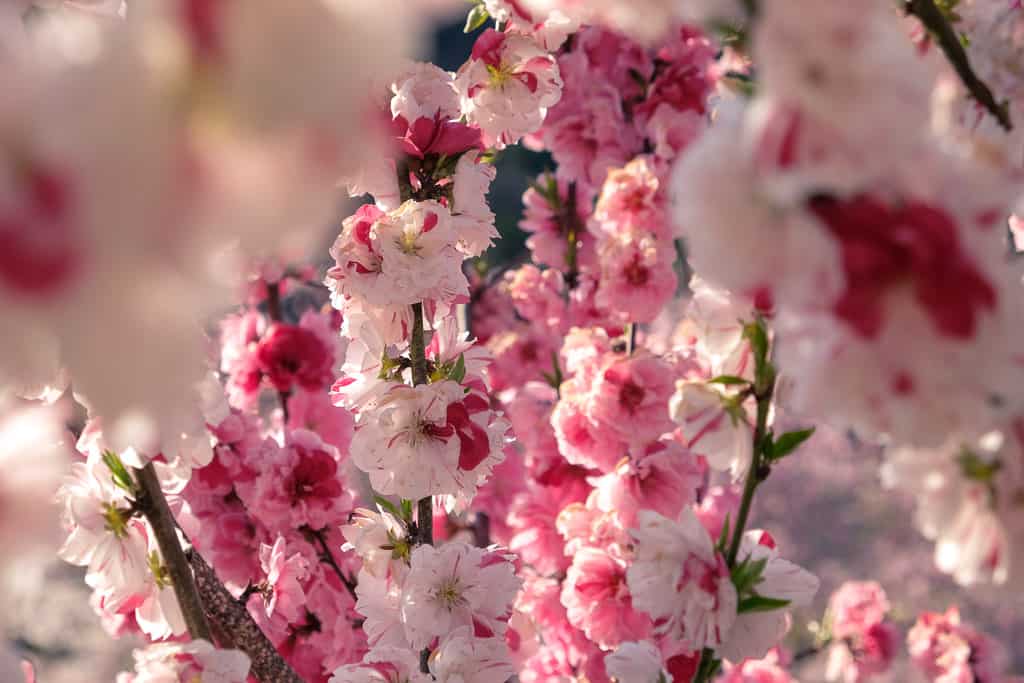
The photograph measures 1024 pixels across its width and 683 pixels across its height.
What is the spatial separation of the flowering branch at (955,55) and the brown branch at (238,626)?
72cm

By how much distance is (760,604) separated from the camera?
0.67 meters

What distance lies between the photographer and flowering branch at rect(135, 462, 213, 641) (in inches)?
29.6

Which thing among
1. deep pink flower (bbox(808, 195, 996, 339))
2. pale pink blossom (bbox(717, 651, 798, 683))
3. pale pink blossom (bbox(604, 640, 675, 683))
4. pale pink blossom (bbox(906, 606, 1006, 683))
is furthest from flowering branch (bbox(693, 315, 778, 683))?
pale pink blossom (bbox(906, 606, 1006, 683))

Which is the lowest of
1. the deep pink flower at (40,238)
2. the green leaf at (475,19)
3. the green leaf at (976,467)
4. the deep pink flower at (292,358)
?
the green leaf at (976,467)

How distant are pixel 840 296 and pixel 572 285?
1.33m

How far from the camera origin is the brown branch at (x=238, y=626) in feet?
2.77

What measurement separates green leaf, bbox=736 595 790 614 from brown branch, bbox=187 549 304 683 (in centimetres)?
45

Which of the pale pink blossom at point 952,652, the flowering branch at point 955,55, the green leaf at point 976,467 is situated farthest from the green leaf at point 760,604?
the pale pink blossom at point 952,652

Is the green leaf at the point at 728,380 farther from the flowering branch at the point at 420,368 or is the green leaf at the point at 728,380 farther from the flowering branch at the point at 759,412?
the flowering branch at the point at 420,368

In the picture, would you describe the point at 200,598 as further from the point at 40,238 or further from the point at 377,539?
the point at 40,238

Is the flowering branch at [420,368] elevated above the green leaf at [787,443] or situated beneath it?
elevated above

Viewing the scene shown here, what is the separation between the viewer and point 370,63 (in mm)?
304

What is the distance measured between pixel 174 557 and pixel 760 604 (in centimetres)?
47

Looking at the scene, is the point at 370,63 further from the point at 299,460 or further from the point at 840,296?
the point at 299,460
